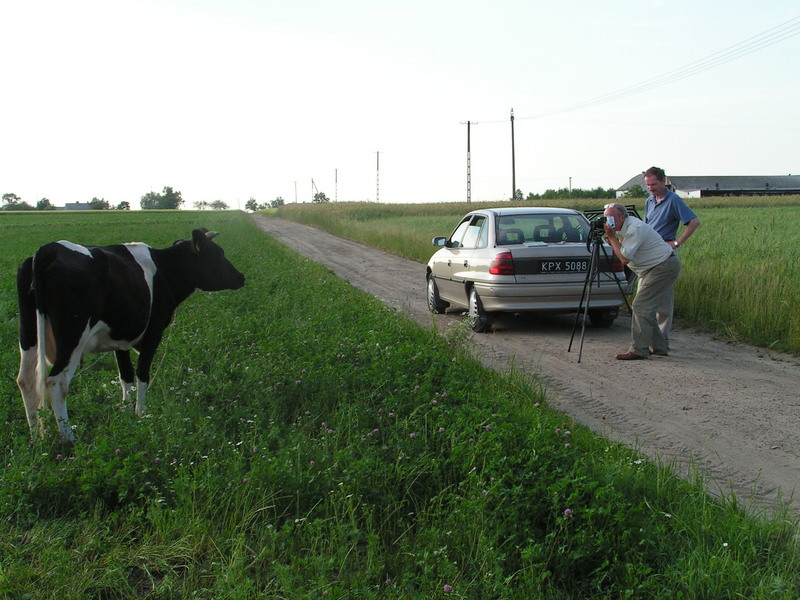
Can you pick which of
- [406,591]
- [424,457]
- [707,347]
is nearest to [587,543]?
[406,591]

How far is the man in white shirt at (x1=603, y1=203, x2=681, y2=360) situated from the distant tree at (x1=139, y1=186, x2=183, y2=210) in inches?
7283

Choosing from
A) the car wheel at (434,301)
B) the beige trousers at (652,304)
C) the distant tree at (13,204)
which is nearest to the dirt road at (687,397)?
the beige trousers at (652,304)

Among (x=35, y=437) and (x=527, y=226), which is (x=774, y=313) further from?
(x=35, y=437)

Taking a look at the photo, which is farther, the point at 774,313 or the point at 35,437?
the point at 774,313

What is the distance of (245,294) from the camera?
13125 millimetres

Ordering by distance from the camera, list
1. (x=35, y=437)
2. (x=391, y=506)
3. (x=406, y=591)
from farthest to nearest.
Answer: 1. (x=35, y=437)
2. (x=391, y=506)
3. (x=406, y=591)

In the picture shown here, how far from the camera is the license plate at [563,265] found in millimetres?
10320

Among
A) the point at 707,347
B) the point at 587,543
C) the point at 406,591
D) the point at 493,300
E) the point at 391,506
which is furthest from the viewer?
the point at 493,300

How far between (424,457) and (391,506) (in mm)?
535

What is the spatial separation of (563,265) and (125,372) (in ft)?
20.0

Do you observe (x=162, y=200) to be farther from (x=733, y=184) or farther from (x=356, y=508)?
(x=356, y=508)

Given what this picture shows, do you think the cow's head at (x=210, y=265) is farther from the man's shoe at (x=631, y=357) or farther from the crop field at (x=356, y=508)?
the man's shoe at (x=631, y=357)

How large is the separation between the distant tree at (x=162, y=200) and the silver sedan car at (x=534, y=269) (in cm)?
18209

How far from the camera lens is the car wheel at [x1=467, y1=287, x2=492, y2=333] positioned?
10781 mm
